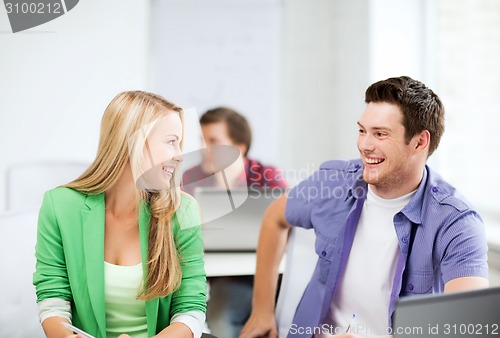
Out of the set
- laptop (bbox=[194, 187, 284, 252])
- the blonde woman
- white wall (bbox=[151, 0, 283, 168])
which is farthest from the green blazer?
white wall (bbox=[151, 0, 283, 168])

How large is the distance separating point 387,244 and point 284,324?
367mm

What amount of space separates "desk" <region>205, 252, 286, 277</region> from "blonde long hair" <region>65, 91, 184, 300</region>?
634 mm

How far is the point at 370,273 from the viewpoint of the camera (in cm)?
127

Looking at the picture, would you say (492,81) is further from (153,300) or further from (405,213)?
(153,300)

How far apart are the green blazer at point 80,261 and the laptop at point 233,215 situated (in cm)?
60

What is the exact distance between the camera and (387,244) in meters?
1.28

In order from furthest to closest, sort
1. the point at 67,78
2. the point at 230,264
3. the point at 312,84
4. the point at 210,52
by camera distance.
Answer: the point at 312,84
the point at 210,52
the point at 67,78
the point at 230,264

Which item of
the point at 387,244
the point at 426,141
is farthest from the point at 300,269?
the point at 426,141

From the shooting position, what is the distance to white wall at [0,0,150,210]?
308 cm

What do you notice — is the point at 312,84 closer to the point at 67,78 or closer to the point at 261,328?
the point at 67,78

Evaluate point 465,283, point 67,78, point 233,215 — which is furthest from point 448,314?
point 67,78

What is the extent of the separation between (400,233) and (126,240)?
577 mm

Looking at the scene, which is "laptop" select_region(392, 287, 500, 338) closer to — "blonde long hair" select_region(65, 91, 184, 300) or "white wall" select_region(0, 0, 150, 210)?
"blonde long hair" select_region(65, 91, 184, 300)

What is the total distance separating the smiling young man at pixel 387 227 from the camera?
3.87 ft
